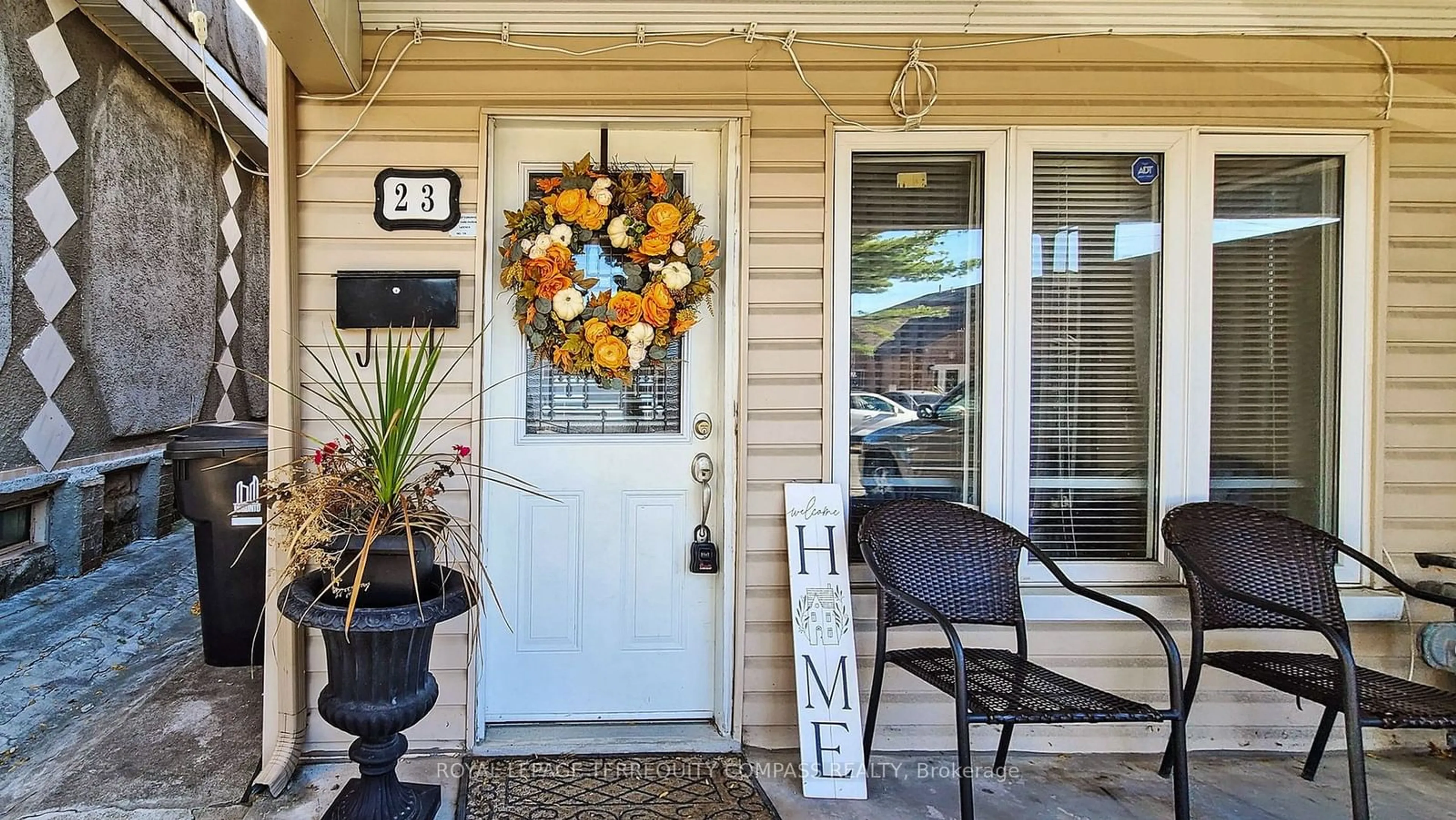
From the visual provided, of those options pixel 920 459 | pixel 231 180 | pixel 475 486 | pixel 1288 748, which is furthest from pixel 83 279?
pixel 1288 748

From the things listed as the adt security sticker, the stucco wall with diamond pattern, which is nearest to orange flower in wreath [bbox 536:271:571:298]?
the adt security sticker

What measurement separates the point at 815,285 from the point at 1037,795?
1704 millimetres

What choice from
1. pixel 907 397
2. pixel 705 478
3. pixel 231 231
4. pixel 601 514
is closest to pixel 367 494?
pixel 601 514

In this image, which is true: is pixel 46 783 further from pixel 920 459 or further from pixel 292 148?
pixel 920 459

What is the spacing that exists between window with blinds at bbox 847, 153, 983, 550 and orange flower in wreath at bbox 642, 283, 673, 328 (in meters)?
0.64

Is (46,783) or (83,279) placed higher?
(83,279)

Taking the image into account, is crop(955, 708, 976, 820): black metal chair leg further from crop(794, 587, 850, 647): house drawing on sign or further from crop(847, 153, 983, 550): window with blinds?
crop(847, 153, 983, 550): window with blinds

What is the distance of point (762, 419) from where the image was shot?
6.82 ft

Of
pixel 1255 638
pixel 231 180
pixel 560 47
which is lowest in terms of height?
pixel 1255 638

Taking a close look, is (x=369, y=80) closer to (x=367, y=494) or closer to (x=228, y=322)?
(x=367, y=494)

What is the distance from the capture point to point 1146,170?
7.11 ft

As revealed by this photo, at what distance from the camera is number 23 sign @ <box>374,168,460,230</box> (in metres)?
1.99

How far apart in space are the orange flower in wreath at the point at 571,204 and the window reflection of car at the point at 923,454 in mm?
1214

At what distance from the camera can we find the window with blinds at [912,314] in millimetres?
2166
